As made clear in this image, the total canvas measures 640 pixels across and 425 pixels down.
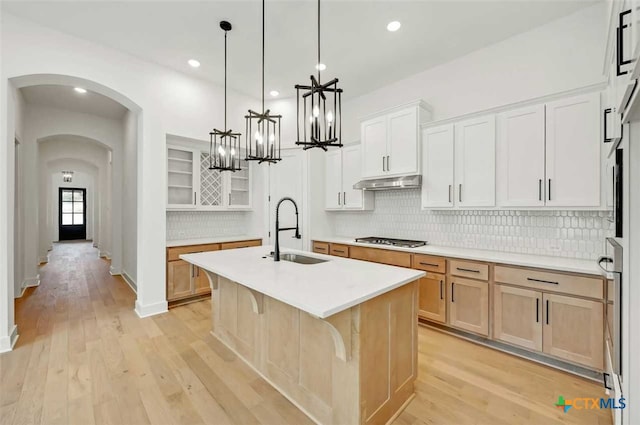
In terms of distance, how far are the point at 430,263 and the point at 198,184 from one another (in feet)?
12.2

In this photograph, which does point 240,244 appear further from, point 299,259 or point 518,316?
point 518,316

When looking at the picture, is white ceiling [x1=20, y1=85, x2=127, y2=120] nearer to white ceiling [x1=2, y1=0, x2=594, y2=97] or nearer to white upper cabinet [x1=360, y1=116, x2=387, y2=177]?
white ceiling [x1=2, y1=0, x2=594, y2=97]

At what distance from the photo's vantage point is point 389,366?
1.82 metres

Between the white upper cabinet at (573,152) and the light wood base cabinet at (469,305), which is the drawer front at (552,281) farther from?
the white upper cabinet at (573,152)

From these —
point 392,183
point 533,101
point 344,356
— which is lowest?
point 344,356

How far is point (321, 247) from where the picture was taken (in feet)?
15.0

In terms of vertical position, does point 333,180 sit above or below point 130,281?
above

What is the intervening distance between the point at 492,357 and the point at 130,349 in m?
3.51

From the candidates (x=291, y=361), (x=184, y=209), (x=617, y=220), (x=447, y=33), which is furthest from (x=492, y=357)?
(x=184, y=209)

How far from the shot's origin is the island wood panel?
1.60m

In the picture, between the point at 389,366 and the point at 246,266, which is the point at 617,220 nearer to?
the point at 389,366

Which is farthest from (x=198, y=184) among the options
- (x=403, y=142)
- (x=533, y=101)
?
(x=533, y=101)

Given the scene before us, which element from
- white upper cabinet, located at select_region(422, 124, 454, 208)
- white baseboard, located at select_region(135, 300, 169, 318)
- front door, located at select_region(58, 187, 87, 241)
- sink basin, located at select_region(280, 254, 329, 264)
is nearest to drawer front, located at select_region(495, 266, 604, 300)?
white upper cabinet, located at select_region(422, 124, 454, 208)

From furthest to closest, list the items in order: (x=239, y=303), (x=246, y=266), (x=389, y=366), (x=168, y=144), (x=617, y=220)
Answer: (x=168, y=144) < (x=239, y=303) < (x=246, y=266) < (x=389, y=366) < (x=617, y=220)
